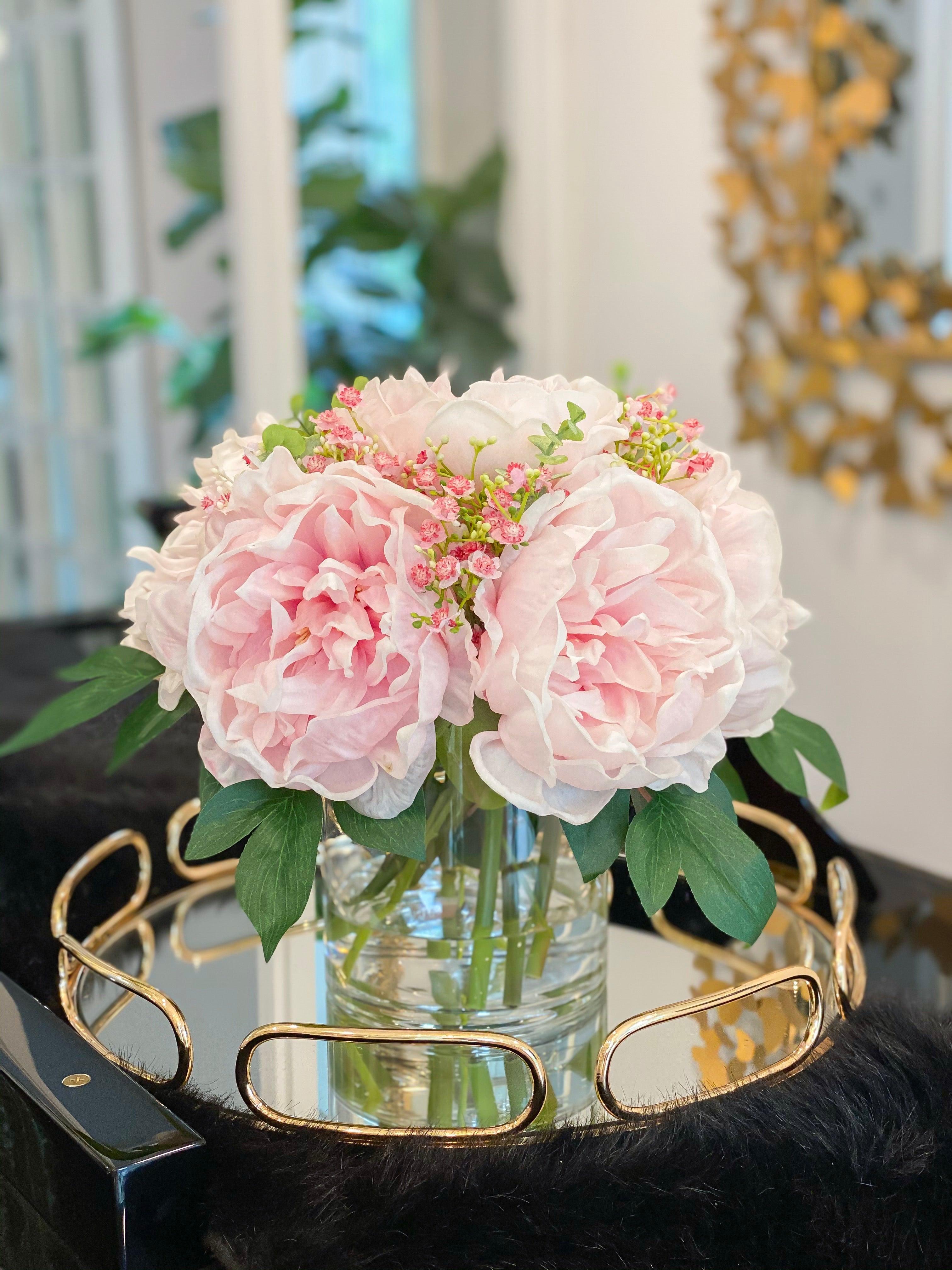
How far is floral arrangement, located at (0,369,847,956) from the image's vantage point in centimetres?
55

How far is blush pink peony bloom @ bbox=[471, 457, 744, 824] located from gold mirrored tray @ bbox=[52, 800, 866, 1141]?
0.12 m

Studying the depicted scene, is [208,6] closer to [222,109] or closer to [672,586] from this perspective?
[222,109]

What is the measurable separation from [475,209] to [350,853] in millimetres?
2389

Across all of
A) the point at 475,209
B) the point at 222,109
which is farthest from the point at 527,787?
the point at 475,209

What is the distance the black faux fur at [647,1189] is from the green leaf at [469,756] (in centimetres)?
15

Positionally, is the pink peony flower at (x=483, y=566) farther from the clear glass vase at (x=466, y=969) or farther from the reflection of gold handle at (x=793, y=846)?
the reflection of gold handle at (x=793, y=846)

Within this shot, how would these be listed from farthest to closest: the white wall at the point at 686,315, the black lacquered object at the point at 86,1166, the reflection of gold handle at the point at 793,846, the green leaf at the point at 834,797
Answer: the white wall at the point at 686,315
the reflection of gold handle at the point at 793,846
the green leaf at the point at 834,797
the black lacquered object at the point at 86,1166

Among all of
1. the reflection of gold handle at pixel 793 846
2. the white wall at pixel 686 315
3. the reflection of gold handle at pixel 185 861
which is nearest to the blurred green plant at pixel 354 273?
the white wall at pixel 686 315

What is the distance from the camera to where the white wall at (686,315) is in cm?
227

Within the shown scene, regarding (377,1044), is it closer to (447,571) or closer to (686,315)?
(447,571)

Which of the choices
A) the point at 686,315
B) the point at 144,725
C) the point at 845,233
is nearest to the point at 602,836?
the point at 144,725

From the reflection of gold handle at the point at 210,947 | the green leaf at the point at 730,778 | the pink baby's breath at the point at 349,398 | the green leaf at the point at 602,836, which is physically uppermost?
the pink baby's breath at the point at 349,398

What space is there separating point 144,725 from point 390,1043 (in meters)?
0.20

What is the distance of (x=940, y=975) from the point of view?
825 millimetres
